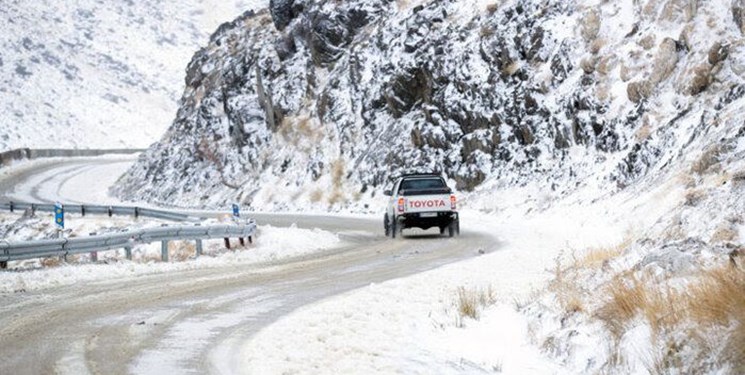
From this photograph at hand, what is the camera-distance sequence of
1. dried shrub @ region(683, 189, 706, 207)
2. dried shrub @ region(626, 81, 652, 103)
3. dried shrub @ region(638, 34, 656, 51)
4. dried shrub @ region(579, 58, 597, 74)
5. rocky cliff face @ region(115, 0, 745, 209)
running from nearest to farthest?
dried shrub @ region(683, 189, 706, 207)
rocky cliff face @ region(115, 0, 745, 209)
dried shrub @ region(626, 81, 652, 103)
dried shrub @ region(638, 34, 656, 51)
dried shrub @ region(579, 58, 597, 74)

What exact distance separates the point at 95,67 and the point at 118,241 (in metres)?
92.6

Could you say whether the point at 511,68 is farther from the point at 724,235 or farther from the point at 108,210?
the point at 724,235

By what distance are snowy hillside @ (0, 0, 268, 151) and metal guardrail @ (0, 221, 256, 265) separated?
68.8m

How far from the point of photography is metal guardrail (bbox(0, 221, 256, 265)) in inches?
595

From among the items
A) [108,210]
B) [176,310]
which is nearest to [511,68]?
[108,210]

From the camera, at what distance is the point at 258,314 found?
9.88 m

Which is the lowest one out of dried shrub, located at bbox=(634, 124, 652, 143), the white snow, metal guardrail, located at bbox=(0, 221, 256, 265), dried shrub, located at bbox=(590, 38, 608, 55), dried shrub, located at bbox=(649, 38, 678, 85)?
the white snow

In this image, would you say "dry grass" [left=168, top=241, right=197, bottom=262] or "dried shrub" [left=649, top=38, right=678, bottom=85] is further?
"dried shrub" [left=649, top=38, right=678, bottom=85]

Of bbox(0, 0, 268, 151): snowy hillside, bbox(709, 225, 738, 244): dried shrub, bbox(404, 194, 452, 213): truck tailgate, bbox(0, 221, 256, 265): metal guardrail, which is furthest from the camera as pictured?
bbox(0, 0, 268, 151): snowy hillside

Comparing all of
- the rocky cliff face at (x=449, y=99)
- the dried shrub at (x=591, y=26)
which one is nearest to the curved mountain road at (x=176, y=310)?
the rocky cliff face at (x=449, y=99)

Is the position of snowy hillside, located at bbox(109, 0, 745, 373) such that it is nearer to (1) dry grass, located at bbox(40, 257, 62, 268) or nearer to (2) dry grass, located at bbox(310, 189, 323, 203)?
(2) dry grass, located at bbox(310, 189, 323, 203)

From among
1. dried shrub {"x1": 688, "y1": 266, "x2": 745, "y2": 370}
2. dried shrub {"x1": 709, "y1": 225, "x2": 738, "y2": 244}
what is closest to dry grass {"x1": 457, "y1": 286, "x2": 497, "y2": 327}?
dried shrub {"x1": 709, "y1": 225, "x2": 738, "y2": 244}

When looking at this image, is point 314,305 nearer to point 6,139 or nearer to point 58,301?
point 58,301

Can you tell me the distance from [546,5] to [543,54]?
276cm
